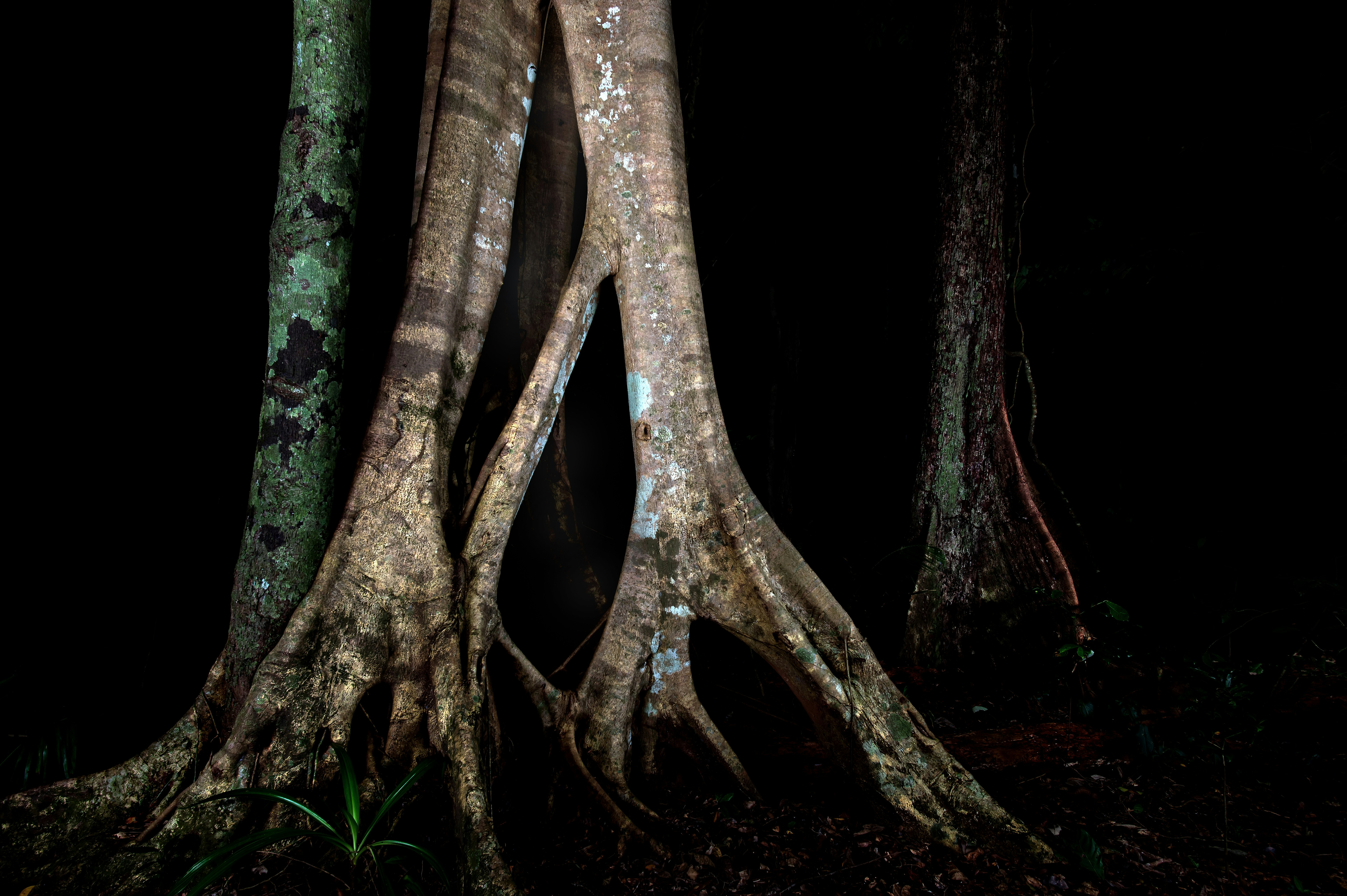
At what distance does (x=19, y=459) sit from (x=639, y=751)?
366 centimetres

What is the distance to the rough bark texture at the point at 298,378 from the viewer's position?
2111mm

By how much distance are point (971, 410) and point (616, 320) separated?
263 cm

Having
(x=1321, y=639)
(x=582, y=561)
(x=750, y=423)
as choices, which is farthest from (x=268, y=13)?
(x=1321, y=639)

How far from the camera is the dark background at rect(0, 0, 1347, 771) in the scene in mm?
3227

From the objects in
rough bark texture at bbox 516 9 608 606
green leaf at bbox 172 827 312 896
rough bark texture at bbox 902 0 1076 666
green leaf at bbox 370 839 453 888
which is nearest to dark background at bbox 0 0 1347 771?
rough bark texture at bbox 902 0 1076 666

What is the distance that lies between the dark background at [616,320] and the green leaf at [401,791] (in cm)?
157

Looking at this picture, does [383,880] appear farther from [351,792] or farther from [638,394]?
[638,394]

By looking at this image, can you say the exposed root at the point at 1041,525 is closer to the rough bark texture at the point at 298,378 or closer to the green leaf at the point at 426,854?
the green leaf at the point at 426,854

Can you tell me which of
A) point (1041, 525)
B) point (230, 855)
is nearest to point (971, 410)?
point (1041, 525)

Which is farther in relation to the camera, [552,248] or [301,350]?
[552,248]

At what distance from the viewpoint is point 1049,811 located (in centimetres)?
207

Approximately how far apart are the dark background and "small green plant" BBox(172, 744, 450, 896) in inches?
61.1

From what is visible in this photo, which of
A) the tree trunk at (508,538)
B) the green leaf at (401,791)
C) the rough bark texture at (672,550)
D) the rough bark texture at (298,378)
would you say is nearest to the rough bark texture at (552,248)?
the tree trunk at (508,538)

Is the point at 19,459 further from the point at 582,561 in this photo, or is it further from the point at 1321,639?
the point at 1321,639
